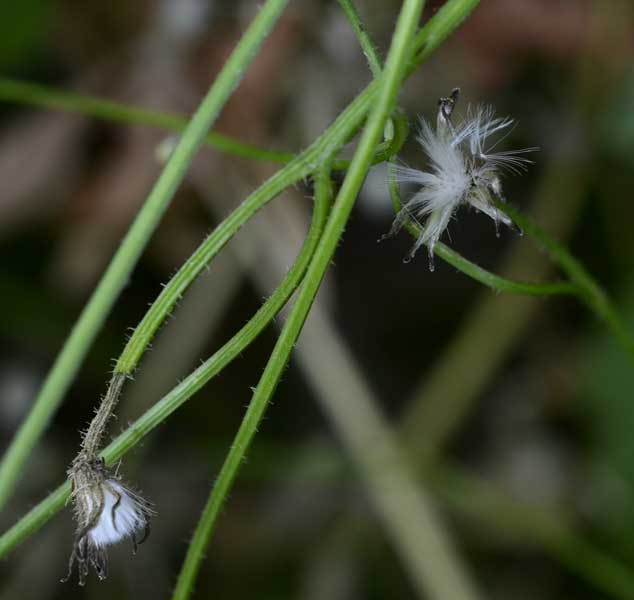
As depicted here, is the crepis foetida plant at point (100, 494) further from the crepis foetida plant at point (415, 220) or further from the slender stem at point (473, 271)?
the slender stem at point (473, 271)

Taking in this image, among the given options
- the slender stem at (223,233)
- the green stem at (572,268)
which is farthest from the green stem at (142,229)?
the green stem at (572,268)

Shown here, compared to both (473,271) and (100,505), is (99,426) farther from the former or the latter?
(473,271)

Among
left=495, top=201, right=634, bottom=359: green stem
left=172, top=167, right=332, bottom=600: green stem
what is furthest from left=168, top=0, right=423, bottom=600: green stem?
left=495, top=201, right=634, bottom=359: green stem

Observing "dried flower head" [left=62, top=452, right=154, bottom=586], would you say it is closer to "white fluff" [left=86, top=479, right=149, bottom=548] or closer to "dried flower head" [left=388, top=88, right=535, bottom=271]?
"white fluff" [left=86, top=479, right=149, bottom=548]

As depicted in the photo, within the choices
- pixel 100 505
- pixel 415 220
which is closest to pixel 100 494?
pixel 100 505

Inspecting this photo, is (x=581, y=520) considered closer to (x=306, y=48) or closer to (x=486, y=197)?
(x=306, y=48)
